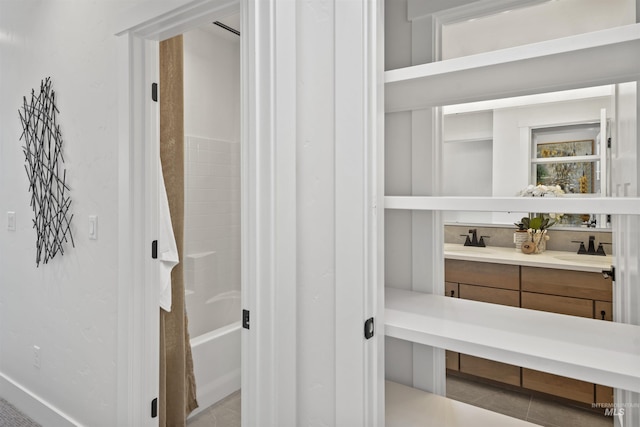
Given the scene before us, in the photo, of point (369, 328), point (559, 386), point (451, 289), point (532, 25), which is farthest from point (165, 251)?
point (559, 386)

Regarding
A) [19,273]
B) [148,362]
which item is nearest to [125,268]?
[148,362]

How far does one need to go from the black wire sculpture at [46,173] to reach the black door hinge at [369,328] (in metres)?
1.61

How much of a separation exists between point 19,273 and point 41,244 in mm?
402

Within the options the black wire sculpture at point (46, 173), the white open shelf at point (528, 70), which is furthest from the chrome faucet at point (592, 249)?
the black wire sculpture at point (46, 173)

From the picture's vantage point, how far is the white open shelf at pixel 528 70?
2.68 ft

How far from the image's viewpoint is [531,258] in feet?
7.13

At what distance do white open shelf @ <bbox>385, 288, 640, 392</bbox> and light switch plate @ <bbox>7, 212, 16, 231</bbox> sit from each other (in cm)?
230

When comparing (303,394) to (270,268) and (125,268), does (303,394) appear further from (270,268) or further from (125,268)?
(125,268)

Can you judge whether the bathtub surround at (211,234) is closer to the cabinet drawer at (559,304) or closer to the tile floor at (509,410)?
the tile floor at (509,410)

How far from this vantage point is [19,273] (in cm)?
234

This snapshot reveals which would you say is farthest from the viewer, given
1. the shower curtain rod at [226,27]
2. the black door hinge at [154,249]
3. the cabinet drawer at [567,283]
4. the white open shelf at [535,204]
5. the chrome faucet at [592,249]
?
the shower curtain rod at [226,27]

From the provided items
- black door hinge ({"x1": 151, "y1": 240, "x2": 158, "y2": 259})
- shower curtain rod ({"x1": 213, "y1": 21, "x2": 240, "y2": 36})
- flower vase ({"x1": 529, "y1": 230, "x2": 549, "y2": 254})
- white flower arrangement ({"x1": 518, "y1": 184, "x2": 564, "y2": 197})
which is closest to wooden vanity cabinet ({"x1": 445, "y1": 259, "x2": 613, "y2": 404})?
flower vase ({"x1": 529, "y1": 230, "x2": 549, "y2": 254})

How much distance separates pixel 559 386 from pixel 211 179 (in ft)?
8.32

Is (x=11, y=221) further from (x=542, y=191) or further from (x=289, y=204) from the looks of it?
(x=542, y=191)
